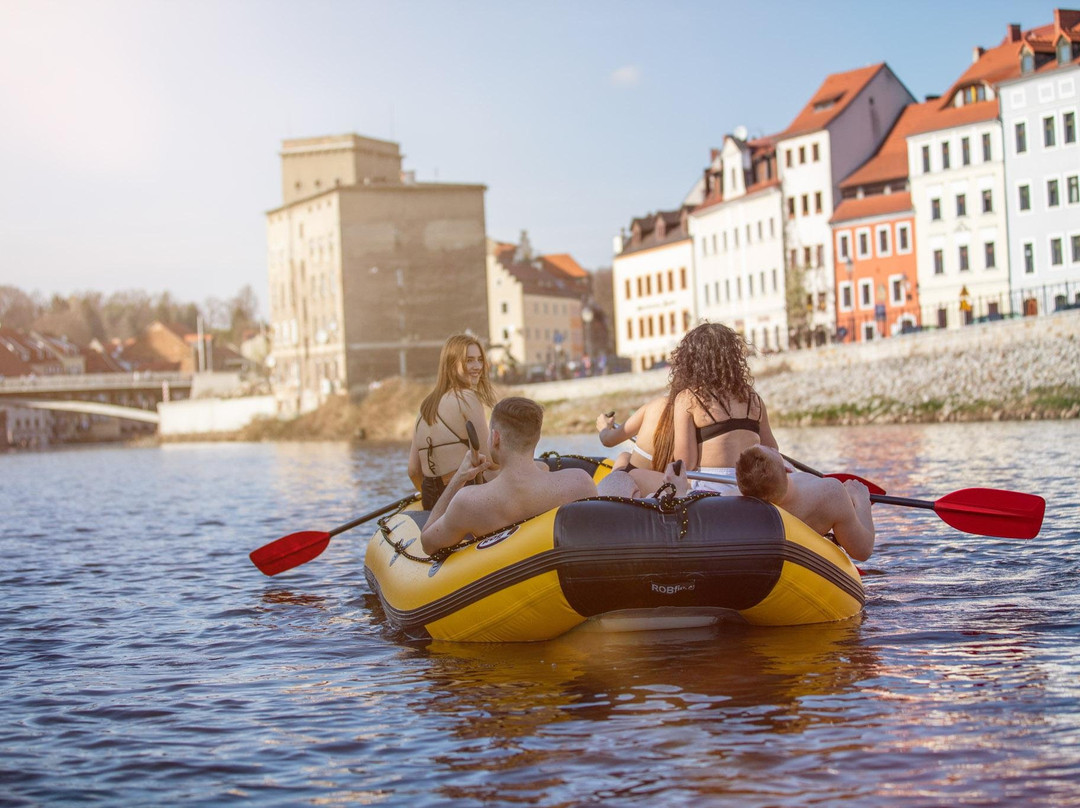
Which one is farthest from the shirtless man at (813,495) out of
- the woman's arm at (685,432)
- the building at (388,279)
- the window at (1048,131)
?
the building at (388,279)

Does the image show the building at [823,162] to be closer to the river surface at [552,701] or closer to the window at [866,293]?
the window at [866,293]

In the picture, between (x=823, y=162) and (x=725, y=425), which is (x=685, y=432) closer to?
(x=725, y=425)

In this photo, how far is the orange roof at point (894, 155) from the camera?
61.0 metres

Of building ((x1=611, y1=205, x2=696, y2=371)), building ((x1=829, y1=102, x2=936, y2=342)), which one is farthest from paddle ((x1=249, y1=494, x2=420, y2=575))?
building ((x1=611, y1=205, x2=696, y2=371))

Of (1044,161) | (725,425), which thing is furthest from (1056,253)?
(725,425)

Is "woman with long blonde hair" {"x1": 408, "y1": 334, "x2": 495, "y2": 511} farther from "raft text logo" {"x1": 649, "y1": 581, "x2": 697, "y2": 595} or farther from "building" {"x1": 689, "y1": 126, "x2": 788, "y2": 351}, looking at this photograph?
"building" {"x1": 689, "y1": 126, "x2": 788, "y2": 351}

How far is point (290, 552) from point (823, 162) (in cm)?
5409

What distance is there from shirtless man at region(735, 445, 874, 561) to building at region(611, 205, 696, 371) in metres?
64.6

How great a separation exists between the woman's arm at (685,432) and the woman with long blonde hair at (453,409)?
5.57ft

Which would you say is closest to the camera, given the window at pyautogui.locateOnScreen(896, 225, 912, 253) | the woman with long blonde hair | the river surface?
the river surface

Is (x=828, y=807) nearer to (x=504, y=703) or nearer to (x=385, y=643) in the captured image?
(x=504, y=703)

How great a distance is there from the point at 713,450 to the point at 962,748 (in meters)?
3.15

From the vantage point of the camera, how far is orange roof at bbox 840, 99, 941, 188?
6103 centimetres

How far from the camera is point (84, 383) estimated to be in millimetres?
97438
